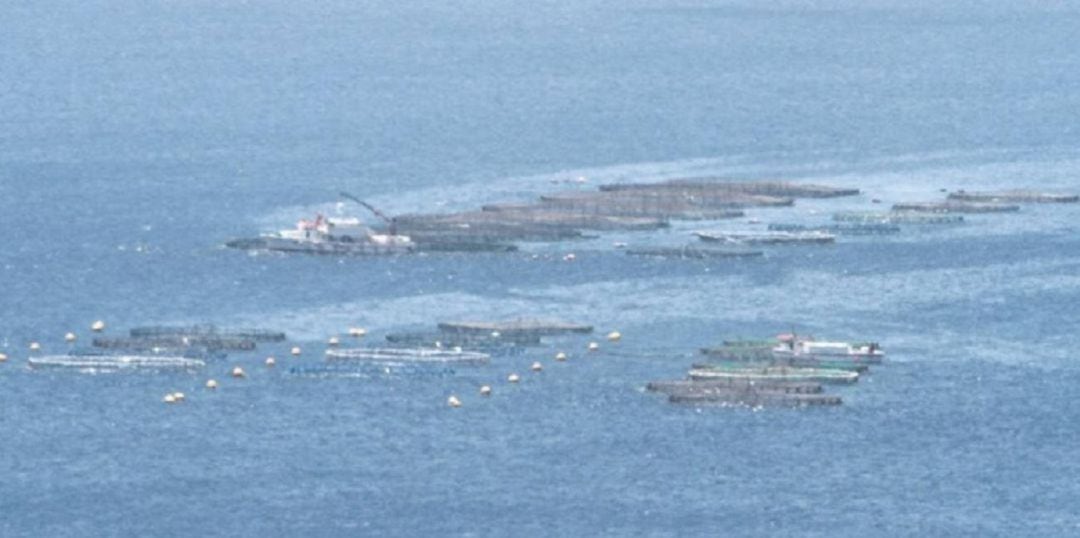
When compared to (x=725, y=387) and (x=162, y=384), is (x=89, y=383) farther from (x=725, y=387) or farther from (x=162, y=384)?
(x=725, y=387)

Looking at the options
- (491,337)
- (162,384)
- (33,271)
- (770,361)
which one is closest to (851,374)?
(770,361)

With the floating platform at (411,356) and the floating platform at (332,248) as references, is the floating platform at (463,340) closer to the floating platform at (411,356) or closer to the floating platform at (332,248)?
the floating platform at (411,356)

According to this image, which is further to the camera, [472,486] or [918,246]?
Result: [918,246]

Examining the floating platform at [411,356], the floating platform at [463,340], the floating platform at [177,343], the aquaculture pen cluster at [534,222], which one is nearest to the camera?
the floating platform at [411,356]

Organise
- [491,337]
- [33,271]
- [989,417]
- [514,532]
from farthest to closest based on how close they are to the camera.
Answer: [33,271]
[491,337]
[989,417]
[514,532]

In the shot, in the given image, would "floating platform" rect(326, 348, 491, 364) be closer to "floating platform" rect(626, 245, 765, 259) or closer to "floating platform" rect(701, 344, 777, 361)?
"floating platform" rect(701, 344, 777, 361)

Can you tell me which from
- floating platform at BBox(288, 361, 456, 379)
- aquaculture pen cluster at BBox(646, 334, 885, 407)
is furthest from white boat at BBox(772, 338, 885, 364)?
floating platform at BBox(288, 361, 456, 379)

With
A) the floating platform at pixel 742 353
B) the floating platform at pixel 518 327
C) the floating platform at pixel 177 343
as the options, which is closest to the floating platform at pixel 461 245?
the floating platform at pixel 518 327
